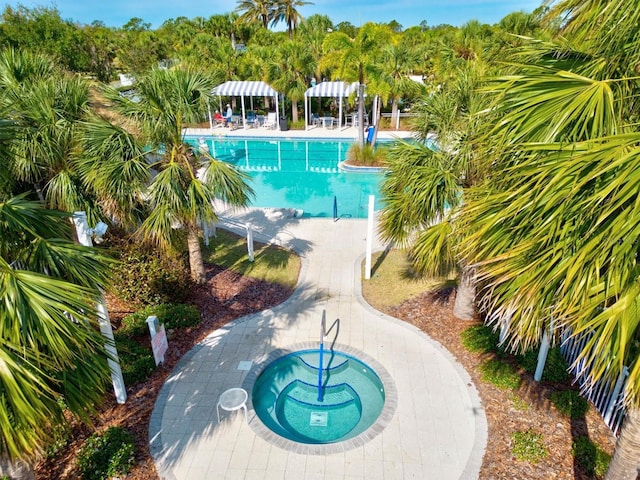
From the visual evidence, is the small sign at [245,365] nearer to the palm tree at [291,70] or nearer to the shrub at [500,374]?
the shrub at [500,374]

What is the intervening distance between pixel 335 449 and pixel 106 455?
135 inches

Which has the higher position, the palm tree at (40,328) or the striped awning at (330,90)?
the striped awning at (330,90)

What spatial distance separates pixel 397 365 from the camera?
8.48 metres

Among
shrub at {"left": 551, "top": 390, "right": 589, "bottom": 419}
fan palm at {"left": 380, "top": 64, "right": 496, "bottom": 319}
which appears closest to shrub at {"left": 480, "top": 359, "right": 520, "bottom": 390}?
shrub at {"left": 551, "top": 390, "right": 589, "bottom": 419}

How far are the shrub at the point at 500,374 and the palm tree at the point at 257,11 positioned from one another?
5227 centimetres

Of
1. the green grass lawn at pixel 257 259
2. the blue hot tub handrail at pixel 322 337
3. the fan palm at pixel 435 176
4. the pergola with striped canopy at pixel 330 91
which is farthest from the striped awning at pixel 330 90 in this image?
the blue hot tub handrail at pixel 322 337

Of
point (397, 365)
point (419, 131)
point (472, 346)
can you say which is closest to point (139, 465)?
point (397, 365)


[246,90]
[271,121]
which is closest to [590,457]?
[271,121]

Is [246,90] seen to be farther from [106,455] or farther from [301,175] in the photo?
[106,455]

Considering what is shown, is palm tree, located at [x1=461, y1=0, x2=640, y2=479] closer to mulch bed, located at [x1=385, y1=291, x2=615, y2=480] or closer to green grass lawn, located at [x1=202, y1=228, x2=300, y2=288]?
mulch bed, located at [x1=385, y1=291, x2=615, y2=480]

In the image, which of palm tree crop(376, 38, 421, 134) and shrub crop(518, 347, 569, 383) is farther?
palm tree crop(376, 38, 421, 134)

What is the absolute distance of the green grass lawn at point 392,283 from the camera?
10734mm

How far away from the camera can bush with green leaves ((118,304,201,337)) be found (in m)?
9.09

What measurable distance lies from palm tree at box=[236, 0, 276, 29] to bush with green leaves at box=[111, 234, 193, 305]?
4840 cm
